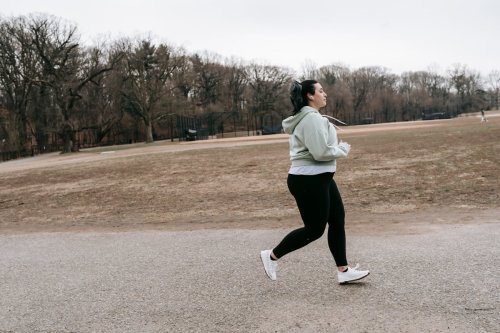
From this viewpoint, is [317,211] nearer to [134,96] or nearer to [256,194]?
[256,194]

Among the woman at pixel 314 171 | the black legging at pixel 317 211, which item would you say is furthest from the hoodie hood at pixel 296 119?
the black legging at pixel 317 211

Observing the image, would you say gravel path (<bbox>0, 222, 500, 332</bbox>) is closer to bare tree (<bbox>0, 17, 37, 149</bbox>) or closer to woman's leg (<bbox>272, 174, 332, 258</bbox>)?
woman's leg (<bbox>272, 174, 332, 258</bbox>)

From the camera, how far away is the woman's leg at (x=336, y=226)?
13.3ft

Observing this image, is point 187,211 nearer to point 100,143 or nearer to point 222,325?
point 222,325

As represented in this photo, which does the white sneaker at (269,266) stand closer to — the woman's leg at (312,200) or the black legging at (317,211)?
the black legging at (317,211)

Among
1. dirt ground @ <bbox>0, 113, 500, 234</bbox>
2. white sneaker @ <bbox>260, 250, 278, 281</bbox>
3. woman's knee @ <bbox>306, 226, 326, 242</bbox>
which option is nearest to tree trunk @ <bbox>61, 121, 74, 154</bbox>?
dirt ground @ <bbox>0, 113, 500, 234</bbox>

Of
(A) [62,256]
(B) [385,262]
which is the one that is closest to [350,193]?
(B) [385,262]

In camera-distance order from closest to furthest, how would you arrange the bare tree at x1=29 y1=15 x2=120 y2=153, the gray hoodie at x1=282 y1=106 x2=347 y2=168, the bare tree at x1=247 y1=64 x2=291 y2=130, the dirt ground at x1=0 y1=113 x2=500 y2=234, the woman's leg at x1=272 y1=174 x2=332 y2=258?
the gray hoodie at x1=282 y1=106 x2=347 y2=168, the woman's leg at x1=272 y1=174 x2=332 y2=258, the dirt ground at x1=0 y1=113 x2=500 y2=234, the bare tree at x1=29 y1=15 x2=120 y2=153, the bare tree at x1=247 y1=64 x2=291 y2=130

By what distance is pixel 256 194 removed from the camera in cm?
1023

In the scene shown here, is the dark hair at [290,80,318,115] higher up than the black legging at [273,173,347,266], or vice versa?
the dark hair at [290,80,318,115]

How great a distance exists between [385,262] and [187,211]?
16.8ft

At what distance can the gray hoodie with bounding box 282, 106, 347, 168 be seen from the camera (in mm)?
3744

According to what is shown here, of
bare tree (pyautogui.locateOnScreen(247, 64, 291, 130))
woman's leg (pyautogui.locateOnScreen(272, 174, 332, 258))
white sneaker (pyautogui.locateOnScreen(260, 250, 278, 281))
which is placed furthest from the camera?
bare tree (pyautogui.locateOnScreen(247, 64, 291, 130))

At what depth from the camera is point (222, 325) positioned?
3377mm
